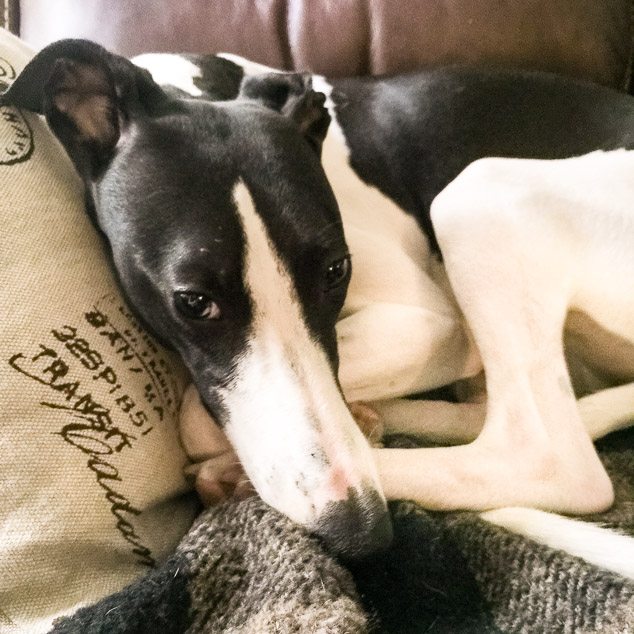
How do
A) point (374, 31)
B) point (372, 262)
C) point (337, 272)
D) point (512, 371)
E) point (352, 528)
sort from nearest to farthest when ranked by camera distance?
1. point (352, 528)
2. point (337, 272)
3. point (512, 371)
4. point (372, 262)
5. point (374, 31)

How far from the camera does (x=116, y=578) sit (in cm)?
84

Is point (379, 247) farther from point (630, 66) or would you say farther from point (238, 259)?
point (630, 66)

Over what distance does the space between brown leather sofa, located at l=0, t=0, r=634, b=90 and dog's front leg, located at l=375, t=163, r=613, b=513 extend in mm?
585

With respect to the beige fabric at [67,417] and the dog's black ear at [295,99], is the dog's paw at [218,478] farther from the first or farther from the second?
the dog's black ear at [295,99]

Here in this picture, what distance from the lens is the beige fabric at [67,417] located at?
0.78 meters

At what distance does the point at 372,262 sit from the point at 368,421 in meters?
0.33

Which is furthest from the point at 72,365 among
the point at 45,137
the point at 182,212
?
the point at 45,137

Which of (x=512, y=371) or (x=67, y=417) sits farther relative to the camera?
(x=512, y=371)

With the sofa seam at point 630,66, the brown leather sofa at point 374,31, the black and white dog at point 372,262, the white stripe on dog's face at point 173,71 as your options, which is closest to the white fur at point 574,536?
the black and white dog at point 372,262

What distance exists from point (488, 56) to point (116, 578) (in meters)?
1.50

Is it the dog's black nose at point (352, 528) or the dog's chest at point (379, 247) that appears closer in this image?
the dog's black nose at point (352, 528)

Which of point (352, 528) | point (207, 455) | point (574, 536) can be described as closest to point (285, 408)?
point (352, 528)

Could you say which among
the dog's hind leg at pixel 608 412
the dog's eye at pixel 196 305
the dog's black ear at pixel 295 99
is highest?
the dog's black ear at pixel 295 99

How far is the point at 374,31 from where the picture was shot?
1664 mm
